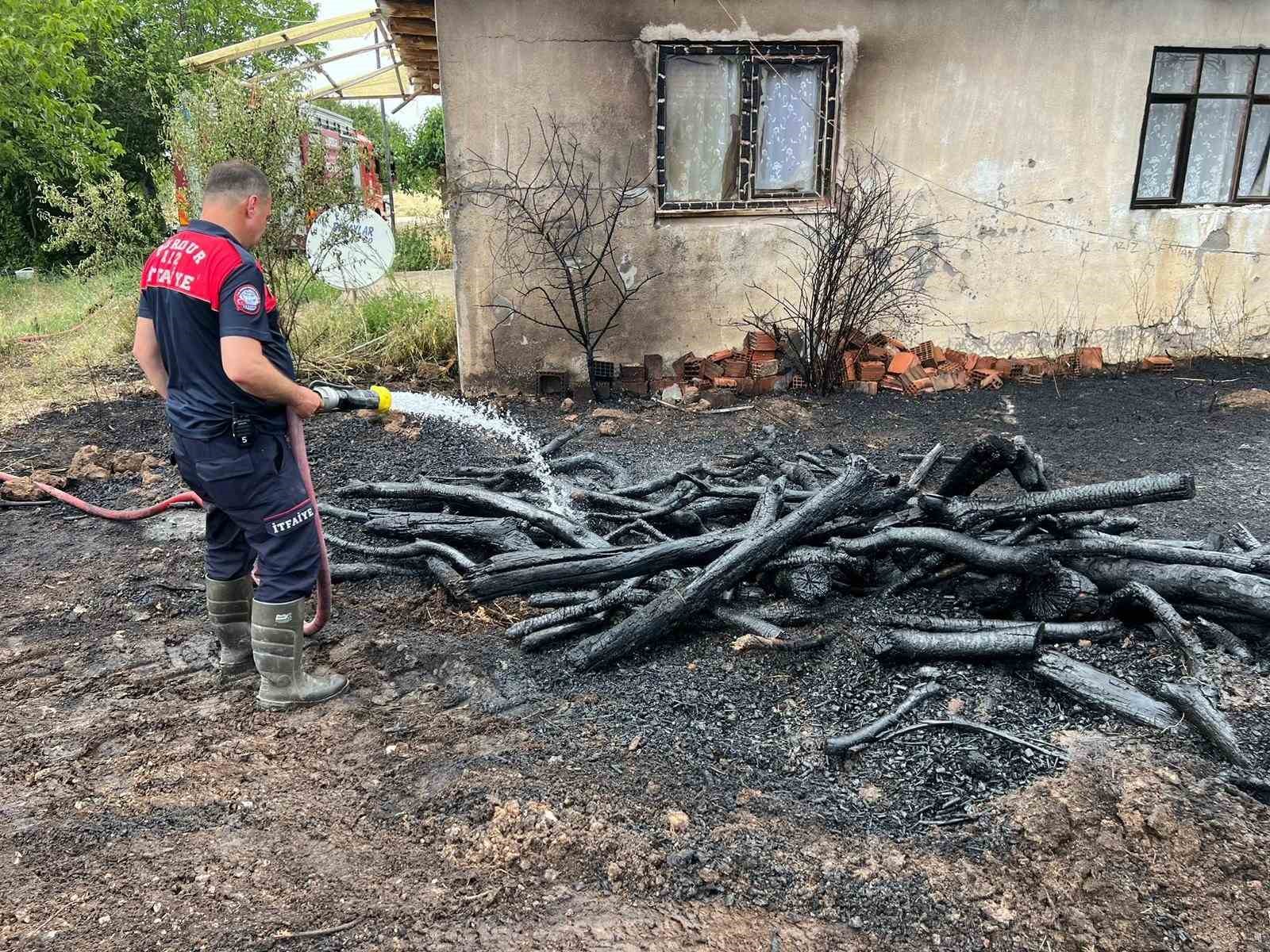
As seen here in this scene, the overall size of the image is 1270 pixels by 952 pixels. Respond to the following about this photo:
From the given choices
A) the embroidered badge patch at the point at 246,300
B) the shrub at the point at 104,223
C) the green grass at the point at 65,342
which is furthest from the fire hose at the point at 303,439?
the shrub at the point at 104,223

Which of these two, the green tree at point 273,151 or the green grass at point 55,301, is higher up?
the green tree at point 273,151

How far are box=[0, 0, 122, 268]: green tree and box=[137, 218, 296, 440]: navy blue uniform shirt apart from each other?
11.3 m

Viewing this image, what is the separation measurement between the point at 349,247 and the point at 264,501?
6.17 m

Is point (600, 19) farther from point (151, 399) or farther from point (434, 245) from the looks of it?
point (434, 245)

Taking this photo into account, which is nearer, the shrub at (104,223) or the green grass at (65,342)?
the green grass at (65,342)

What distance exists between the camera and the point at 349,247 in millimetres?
8547

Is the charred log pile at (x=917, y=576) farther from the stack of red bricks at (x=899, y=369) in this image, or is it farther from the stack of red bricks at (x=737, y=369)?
the stack of red bricks at (x=899, y=369)

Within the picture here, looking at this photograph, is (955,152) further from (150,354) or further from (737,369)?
(150,354)

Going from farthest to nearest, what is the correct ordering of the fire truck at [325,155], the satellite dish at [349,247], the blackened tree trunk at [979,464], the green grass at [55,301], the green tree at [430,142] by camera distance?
the green tree at [430,142] → the green grass at [55,301] → the satellite dish at [349,247] → the fire truck at [325,155] → the blackened tree trunk at [979,464]

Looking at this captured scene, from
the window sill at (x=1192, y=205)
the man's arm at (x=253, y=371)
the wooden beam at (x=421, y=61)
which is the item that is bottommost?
the man's arm at (x=253, y=371)

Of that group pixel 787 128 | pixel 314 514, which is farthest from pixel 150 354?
pixel 787 128

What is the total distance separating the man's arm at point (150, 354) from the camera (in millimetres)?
3076

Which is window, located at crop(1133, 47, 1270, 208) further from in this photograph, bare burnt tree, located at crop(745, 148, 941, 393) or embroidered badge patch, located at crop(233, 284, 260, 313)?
embroidered badge patch, located at crop(233, 284, 260, 313)

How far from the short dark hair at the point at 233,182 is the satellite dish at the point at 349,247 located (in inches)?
211
